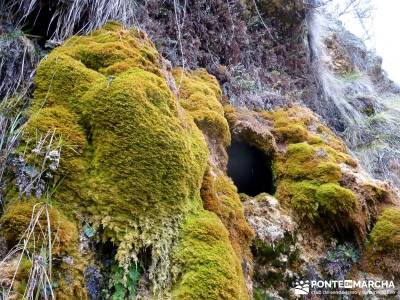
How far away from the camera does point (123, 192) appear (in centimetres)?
197

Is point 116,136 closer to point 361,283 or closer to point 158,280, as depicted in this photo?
point 158,280

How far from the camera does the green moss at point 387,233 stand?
9.68 feet

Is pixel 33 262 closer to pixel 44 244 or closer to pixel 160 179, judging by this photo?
pixel 44 244

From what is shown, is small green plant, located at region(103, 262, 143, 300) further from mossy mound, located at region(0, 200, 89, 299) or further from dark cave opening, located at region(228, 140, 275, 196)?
dark cave opening, located at region(228, 140, 275, 196)

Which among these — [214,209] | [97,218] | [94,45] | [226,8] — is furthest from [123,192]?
[226,8]

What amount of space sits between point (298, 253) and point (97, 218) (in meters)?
1.66

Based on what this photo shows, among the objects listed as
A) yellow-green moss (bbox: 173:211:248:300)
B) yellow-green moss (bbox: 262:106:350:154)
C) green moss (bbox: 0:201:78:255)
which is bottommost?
green moss (bbox: 0:201:78:255)

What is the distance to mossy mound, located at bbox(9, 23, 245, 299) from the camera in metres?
1.93

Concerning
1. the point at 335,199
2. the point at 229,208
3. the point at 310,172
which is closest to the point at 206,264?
the point at 229,208

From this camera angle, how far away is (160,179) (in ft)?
6.79

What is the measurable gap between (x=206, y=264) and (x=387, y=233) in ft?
5.71

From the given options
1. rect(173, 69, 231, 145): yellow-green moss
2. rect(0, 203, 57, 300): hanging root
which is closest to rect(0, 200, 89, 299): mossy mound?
rect(0, 203, 57, 300): hanging root

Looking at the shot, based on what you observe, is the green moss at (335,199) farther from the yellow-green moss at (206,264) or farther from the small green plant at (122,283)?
the small green plant at (122,283)

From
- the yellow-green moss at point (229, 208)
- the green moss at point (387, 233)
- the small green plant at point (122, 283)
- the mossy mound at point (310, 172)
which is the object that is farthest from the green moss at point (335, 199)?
the small green plant at point (122, 283)
